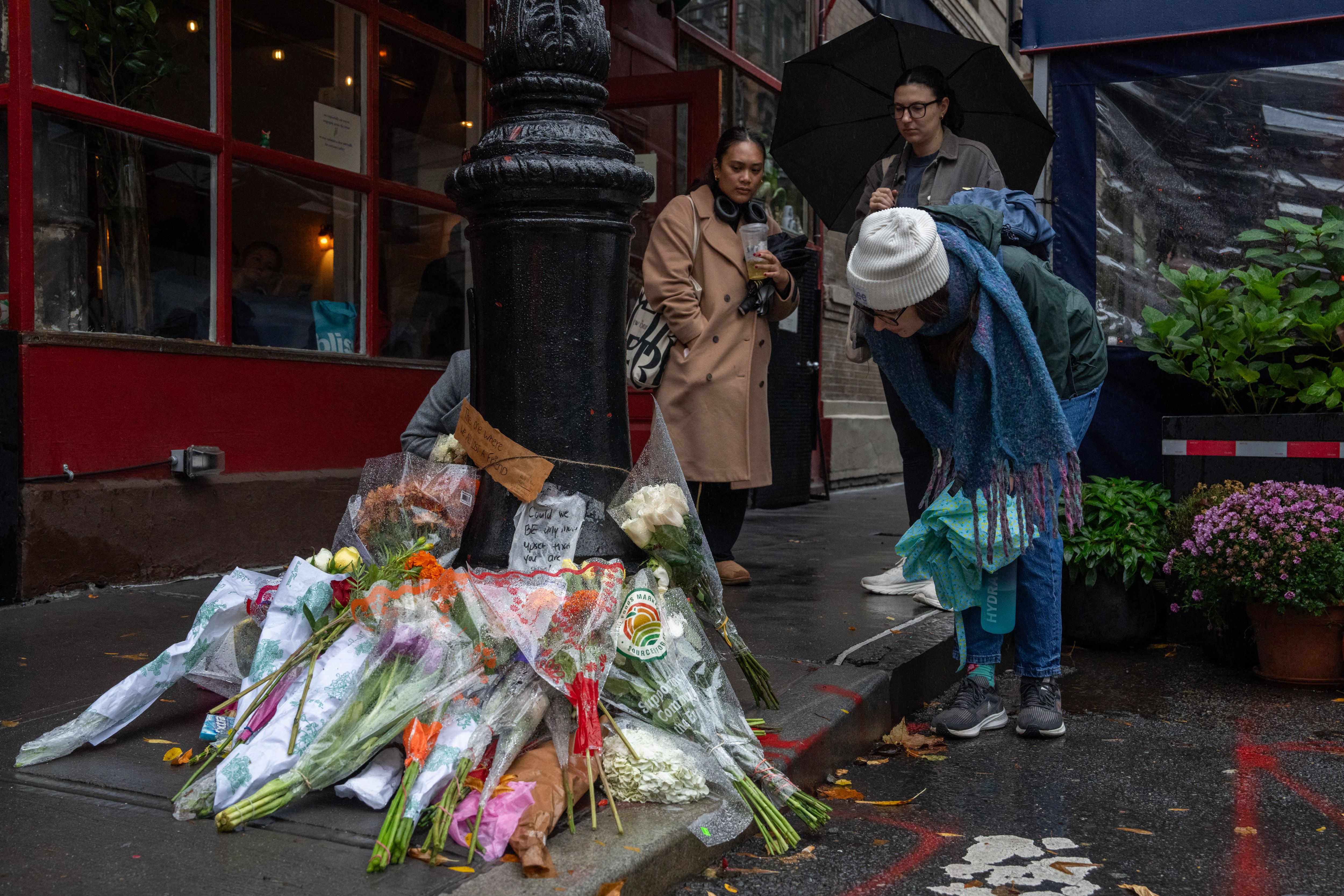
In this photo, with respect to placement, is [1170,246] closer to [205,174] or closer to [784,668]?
[784,668]

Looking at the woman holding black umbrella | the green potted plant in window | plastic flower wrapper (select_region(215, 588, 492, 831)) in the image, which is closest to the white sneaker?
the woman holding black umbrella

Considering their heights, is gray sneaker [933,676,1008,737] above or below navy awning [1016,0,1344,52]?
below

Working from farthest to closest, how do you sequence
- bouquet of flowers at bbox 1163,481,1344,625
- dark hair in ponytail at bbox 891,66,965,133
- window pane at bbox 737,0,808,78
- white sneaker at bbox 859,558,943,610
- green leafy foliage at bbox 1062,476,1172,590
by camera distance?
window pane at bbox 737,0,808,78 < white sneaker at bbox 859,558,943,610 < green leafy foliage at bbox 1062,476,1172,590 < dark hair in ponytail at bbox 891,66,965,133 < bouquet of flowers at bbox 1163,481,1344,625

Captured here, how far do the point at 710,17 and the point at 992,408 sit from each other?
6.69m

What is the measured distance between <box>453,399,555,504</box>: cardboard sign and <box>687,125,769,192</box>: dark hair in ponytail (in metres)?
2.38

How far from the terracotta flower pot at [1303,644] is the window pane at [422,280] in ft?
13.5

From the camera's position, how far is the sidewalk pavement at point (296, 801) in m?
2.06

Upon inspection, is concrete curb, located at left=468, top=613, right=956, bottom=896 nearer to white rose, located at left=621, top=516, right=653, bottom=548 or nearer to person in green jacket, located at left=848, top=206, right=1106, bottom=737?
person in green jacket, located at left=848, top=206, right=1106, bottom=737

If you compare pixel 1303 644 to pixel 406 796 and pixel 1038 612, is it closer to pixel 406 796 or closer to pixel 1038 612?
pixel 1038 612

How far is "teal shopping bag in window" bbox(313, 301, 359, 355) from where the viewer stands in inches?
231

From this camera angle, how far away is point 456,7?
6.73 meters

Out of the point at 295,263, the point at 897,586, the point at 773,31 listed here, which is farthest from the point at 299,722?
the point at 773,31

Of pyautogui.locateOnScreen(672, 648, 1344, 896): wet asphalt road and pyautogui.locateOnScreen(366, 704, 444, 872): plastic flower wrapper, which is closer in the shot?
pyautogui.locateOnScreen(366, 704, 444, 872): plastic flower wrapper

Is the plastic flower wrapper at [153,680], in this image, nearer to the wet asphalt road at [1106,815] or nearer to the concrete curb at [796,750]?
the concrete curb at [796,750]
